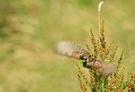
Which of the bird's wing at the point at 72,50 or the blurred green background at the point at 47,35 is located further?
the blurred green background at the point at 47,35

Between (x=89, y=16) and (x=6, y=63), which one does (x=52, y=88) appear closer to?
(x=6, y=63)

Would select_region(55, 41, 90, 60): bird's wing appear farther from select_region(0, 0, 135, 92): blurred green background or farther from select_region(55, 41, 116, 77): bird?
select_region(0, 0, 135, 92): blurred green background

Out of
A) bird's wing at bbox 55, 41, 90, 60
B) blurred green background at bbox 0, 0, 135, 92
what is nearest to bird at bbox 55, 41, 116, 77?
bird's wing at bbox 55, 41, 90, 60

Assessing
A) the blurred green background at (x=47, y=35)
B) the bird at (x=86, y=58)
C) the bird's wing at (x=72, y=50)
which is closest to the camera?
the bird at (x=86, y=58)

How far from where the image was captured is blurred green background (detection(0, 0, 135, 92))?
7539 mm

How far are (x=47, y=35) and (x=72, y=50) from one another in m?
4.95

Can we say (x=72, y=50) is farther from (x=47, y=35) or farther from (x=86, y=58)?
(x=47, y=35)

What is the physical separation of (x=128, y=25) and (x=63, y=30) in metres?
1.32

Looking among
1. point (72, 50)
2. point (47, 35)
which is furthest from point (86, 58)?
point (47, 35)

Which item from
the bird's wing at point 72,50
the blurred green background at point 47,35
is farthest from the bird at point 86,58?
the blurred green background at point 47,35

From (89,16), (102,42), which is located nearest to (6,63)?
(89,16)

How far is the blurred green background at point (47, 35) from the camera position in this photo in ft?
24.7

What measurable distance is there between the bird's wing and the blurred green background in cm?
291

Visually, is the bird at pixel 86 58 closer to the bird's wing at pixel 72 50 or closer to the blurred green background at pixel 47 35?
the bird's wing at pixel 72 50
